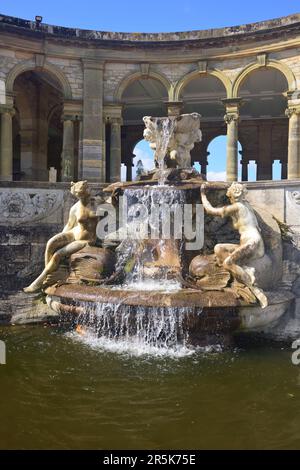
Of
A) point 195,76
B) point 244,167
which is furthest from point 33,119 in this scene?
point 244,167

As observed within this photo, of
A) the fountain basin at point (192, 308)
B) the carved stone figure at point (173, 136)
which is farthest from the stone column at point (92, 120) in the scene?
the fountain basin at point (192, 308)

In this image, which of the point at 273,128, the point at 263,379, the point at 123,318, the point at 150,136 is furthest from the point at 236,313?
the point at 273,128

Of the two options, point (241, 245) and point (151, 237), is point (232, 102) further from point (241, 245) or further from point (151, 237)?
point (241, 245)

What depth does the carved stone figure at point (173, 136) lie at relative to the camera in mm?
11922

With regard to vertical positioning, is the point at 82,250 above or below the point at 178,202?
below

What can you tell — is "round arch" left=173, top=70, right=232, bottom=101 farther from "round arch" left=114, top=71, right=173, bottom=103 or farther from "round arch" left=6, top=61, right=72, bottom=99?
"round arch" left=6, top=61, right=72, bottom=99

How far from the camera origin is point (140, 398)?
5.47 m

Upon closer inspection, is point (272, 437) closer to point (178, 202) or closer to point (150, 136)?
point (178, 202)

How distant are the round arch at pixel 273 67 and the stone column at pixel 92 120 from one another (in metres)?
5.09

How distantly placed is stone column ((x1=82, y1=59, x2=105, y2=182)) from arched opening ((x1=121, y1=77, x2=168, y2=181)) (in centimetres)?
152

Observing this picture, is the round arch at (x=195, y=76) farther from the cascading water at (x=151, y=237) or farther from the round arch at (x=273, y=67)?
the cascading water at (x=151, y=237)
